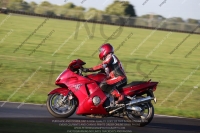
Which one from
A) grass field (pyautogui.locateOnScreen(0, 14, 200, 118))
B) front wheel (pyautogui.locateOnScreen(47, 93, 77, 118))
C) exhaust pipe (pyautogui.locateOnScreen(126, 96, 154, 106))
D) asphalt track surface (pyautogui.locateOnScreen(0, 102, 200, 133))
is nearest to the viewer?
asphalt track surface (pyautogui.locateOnScreen(0, 102, 200, 133))

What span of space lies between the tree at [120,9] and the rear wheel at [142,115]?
50752mm

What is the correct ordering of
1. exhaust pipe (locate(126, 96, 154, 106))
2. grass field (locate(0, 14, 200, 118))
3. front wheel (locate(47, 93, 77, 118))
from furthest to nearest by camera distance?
grass field (locate(0, 14, 200, 118)) → front wheel (locate(47, 93, 77, 118)) → exhaust pipe (locate(126, 96, 154, 106))

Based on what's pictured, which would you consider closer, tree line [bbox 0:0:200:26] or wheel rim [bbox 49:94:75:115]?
wheel rim [bbox 49:94:75:115]

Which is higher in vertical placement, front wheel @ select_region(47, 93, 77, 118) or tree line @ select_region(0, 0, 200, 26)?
front wheel @ select_region(47, 93, 77, 118)

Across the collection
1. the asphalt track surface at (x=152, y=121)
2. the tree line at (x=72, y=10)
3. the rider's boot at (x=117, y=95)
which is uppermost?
the rider's boot at (x=117, y=95)

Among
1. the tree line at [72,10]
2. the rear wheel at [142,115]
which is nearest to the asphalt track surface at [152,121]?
the rear wheel at [142,115]

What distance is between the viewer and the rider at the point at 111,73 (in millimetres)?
9876

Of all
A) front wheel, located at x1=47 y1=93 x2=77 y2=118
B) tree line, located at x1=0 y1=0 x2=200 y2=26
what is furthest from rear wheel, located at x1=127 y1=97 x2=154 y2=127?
tree line, located at x1=0 y1=0 x2=200 y2=26

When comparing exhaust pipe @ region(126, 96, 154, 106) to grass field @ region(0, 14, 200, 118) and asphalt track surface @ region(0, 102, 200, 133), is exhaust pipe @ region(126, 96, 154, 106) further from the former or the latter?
grass field @ region(0, 14, 200, 118)

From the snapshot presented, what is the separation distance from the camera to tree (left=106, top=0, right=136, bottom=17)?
6062 cm

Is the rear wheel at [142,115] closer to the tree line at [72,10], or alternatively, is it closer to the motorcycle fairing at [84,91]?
the motorcycle fairing at [84,91]

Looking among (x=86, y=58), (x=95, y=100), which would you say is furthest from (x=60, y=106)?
(x=86, y=58)

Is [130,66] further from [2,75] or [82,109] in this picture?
[82,109]

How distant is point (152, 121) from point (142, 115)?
0.83 metres
